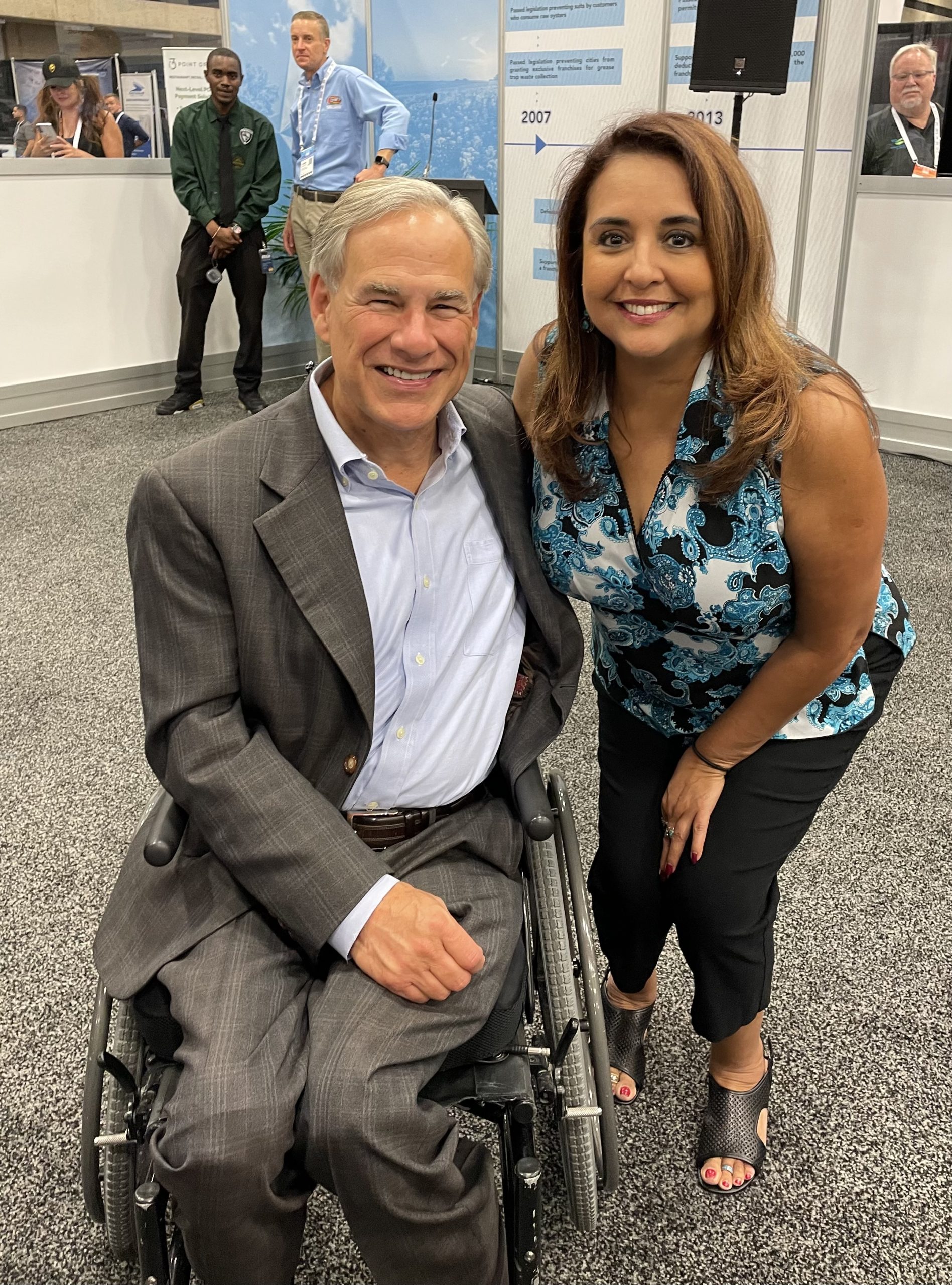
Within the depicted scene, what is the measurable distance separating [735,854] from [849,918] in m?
0.85

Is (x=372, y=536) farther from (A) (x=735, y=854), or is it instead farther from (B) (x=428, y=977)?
(A) (x=735, y=854)

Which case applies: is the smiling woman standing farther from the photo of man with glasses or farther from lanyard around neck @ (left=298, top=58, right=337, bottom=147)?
lanyard around neck @ (left=298, top=58, right=337, bottom=147)

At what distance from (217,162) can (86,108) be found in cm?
75

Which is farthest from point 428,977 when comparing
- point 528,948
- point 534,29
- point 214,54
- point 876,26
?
point 534,29

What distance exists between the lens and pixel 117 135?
593 centimetres

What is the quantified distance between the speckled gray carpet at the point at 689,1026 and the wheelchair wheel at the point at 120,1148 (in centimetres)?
23

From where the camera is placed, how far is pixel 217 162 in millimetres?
5727

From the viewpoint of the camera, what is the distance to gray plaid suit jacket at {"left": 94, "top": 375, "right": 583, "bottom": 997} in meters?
1.33

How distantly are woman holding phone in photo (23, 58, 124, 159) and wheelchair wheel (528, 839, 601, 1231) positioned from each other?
17.8ft

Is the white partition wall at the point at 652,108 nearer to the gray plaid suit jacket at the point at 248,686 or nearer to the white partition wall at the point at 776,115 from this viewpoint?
the white partition wall at the point at 776,115

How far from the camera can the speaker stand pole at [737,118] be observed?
4.91 metres

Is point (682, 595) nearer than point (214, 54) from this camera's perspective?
Yes

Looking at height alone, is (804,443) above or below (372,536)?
above

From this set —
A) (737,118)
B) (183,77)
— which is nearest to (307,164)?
(183,77)
